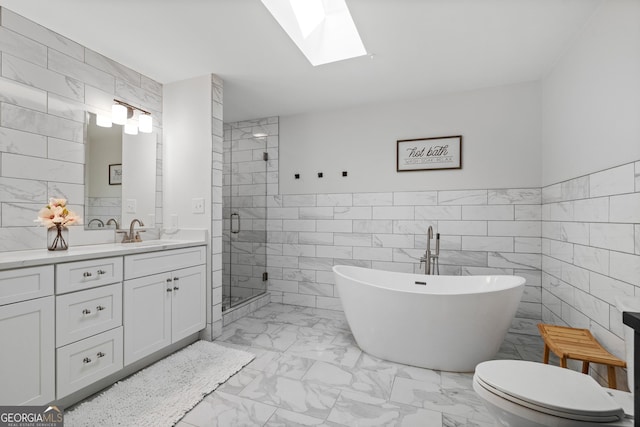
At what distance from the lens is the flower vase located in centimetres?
195

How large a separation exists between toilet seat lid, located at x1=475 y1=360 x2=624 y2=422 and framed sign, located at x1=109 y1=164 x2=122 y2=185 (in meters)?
2.93

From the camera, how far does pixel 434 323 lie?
85.7 inches

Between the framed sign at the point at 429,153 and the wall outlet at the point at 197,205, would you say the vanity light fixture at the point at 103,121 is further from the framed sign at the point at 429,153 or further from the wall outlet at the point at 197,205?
the framed sign at the point at 429,153

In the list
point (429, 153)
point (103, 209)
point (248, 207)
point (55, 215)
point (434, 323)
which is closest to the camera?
point (55, 215)

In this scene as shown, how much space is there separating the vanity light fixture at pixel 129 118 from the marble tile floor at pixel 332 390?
2123 millimetres

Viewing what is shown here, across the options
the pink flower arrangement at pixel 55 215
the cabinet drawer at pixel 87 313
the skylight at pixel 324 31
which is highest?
the skylight at pixel 324 31

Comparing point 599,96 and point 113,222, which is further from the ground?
point 599,96

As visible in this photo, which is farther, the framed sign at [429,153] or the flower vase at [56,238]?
the framed sign at [429,153]

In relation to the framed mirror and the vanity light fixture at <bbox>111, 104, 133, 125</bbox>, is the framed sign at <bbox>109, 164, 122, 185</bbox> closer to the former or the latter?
the framed mirror

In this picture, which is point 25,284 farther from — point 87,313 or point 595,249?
point 595,249

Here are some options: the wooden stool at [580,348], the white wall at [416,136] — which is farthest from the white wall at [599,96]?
the wooden stool at [580,348]

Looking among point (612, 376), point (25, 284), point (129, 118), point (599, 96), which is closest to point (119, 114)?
point (129, 118)

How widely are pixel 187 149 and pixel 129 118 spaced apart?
1.74 ft

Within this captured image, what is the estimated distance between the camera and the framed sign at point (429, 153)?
3.13m
